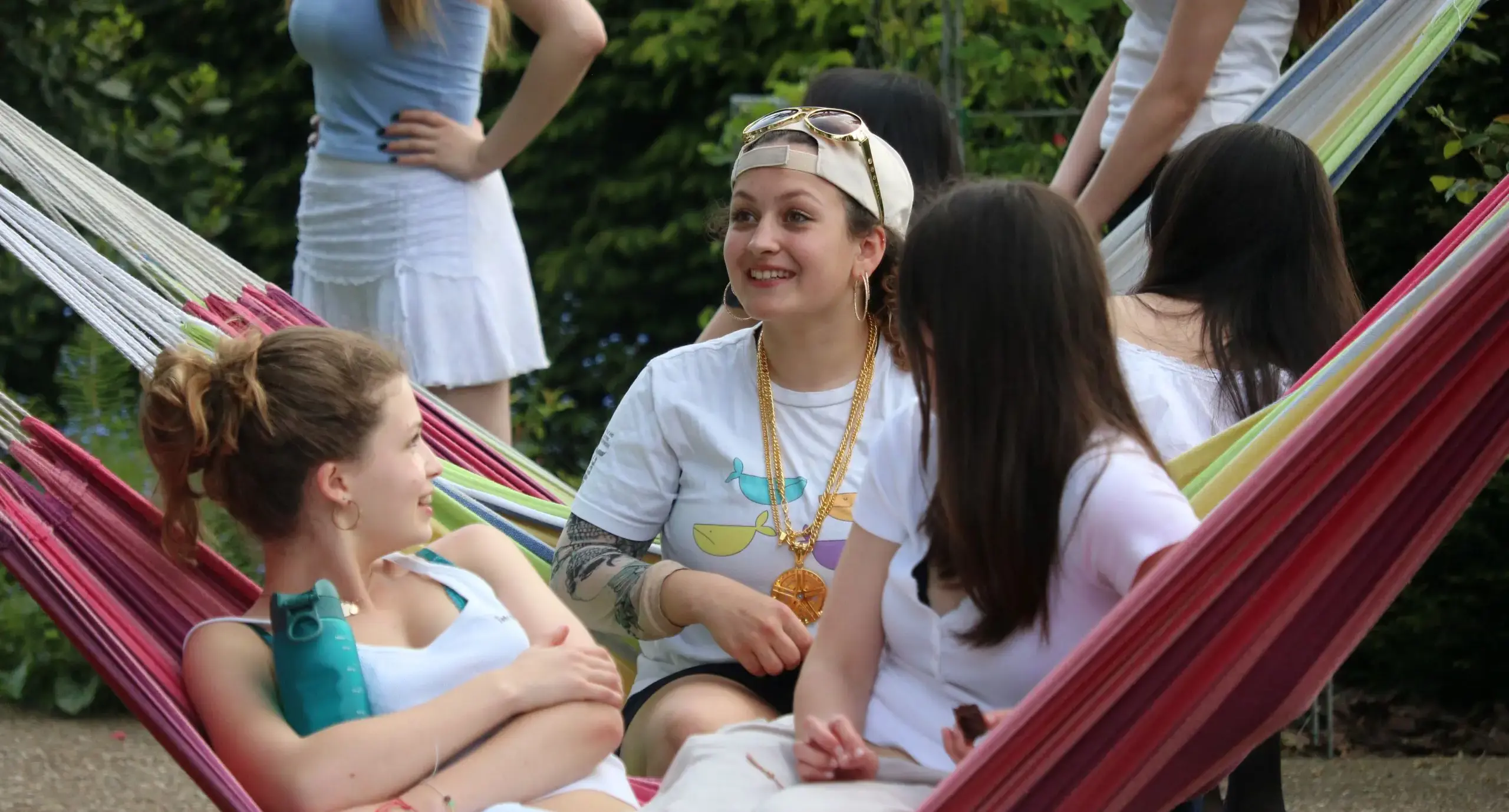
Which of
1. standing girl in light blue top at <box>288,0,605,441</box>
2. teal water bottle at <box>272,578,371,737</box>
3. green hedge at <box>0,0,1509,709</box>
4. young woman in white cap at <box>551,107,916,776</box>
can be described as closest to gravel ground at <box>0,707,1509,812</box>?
green hedge at <box>0,0,1509,709</box>

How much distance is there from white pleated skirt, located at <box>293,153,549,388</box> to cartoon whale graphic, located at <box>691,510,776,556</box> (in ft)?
3.73

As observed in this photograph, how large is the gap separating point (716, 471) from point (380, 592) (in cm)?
46

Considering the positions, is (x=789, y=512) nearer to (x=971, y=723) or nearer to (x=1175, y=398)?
(x=1175, y=398)

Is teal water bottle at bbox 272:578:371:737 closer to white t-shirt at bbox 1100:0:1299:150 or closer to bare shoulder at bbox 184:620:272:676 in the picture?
bare shoulder at bbox 184:620:272:676

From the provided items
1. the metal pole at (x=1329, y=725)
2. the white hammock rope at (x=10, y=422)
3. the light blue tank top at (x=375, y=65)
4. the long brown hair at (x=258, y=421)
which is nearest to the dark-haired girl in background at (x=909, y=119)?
the light blue tank top at (x=375, y=65)

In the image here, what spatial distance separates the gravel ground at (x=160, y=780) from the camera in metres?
3.30

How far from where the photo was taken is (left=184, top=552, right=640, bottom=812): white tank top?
1.84 meters

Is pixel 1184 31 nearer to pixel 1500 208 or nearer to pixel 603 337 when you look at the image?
pixel 1500 208

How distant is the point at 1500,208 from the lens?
1707 millimetres

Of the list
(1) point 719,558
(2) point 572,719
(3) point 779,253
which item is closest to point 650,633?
(1) point 719,558

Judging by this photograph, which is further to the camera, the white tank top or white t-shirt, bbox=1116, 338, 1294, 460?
white t-shirt, bbox=1116, 338, 1294, 460

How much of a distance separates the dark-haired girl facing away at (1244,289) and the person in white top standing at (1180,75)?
510mm

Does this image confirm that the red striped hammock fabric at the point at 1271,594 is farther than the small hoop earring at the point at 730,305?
No

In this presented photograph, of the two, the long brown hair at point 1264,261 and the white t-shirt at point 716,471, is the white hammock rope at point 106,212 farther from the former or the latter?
the long brown hair at point 1264,261
